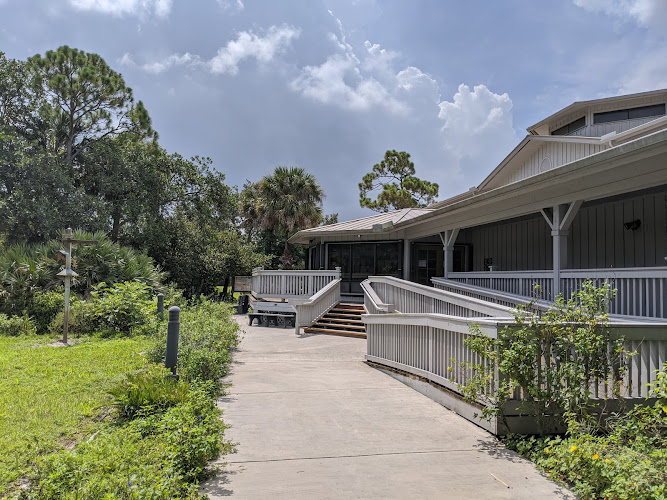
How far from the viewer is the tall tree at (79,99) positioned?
23250mm

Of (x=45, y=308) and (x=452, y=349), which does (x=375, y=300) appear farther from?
(x=45, y=308)

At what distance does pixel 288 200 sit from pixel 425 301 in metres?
19.7

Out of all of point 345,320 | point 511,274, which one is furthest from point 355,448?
point 345,320

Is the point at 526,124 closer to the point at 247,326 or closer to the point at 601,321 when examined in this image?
the point at 247,326

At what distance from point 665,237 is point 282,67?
34.3 meters

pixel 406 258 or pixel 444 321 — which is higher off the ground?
pixel 406 258

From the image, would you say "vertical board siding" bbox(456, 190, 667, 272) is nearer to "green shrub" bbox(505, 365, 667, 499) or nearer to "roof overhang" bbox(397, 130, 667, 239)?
"roof overhang" bbox(397, 130, 667, 239)

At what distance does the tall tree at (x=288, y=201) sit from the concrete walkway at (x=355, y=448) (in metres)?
21.4

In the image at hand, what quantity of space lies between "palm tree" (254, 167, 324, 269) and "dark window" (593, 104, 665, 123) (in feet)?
57.5

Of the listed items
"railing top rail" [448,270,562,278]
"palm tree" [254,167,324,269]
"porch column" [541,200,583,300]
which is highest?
"palm tree" [254,167,324,269]

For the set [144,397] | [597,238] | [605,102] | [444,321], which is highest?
[605,102]

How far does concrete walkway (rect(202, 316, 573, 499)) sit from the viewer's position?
→ 10.8ft

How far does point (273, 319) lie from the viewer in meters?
15.6

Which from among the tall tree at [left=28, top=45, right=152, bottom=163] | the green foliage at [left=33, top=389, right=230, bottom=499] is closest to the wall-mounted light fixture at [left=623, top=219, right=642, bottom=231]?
the green foliage at [left=33, top=389, right=230, bottom=499]
